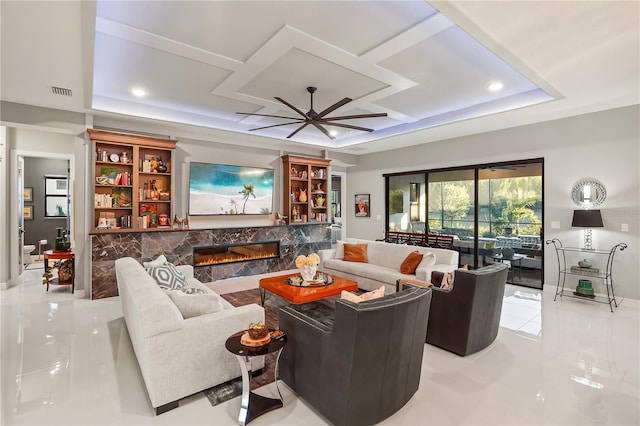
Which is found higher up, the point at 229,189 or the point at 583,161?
the point at 583,161

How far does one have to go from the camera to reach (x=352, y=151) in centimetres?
848

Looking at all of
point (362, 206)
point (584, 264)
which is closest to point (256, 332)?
point (584, 264)

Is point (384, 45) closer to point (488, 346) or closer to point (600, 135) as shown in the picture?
point (488, 346)

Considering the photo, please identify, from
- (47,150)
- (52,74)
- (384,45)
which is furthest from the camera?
(47,150)

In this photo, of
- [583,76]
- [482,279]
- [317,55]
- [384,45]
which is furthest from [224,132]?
[583,76]

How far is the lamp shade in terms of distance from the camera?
479 cm

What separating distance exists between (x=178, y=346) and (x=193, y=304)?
0.41 metres

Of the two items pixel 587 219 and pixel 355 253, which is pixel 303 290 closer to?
pixel 355 253

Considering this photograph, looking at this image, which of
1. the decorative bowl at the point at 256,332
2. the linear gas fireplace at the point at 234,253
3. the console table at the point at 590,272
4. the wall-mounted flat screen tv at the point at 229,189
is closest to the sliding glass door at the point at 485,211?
the console table at the point at 590,272

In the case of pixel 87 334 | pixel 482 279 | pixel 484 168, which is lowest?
pixel 87 334

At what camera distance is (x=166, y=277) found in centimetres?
366

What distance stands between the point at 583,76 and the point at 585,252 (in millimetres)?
2924

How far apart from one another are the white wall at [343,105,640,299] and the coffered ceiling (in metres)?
0.32

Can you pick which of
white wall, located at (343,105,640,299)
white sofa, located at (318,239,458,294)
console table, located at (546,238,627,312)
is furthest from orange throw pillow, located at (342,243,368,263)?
console table, located at (546,238,627,312)
